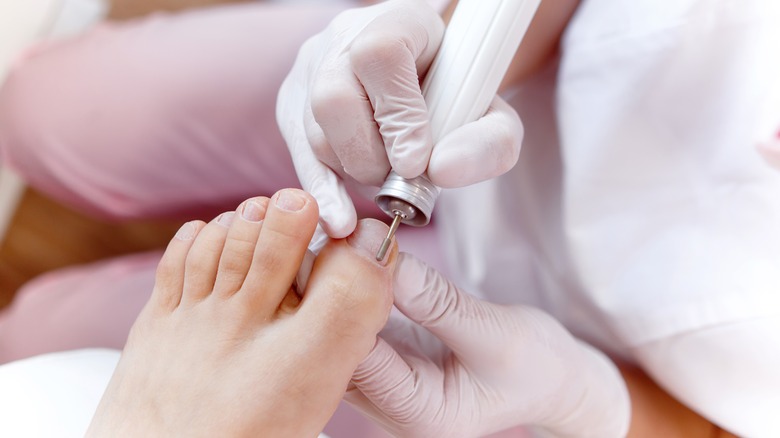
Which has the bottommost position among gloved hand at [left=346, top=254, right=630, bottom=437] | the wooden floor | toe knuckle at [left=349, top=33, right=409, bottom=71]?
the wooden floor

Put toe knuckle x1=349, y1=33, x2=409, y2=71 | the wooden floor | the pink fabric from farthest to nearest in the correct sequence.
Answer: the wooden floor → the pink fabric → toe knuckle x1=349, y1=33, x2=409, y2=71

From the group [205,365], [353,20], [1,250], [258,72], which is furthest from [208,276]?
[1,250]

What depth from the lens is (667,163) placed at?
22.8 inches

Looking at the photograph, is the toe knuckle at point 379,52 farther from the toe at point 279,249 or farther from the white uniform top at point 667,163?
the white uniform top at point 667,163

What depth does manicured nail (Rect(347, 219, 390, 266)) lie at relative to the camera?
46cm

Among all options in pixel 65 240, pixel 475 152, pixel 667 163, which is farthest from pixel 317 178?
pixel 65 240

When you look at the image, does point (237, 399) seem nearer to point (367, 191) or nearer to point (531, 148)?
point (367, 191)

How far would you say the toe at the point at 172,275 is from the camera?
1.67 ft

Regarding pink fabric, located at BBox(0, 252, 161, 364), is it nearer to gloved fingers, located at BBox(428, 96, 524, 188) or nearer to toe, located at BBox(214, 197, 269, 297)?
toe, located at BBox(214, 197, 269, 297)

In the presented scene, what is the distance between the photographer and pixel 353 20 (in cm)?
50

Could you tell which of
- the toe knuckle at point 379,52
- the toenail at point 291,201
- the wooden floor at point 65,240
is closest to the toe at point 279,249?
the toenail at point 291,201

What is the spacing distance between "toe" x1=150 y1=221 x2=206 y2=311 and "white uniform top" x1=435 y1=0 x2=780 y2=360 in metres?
0.35

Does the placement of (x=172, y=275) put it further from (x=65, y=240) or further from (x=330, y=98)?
(x=65, y=240)

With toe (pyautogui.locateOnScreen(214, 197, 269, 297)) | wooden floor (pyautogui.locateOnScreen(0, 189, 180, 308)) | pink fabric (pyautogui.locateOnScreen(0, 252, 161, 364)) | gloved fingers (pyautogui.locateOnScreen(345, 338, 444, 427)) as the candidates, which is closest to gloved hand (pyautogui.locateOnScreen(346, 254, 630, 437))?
gloved fingers (pyautogui.locateOnScreen(345, 338, 444, 427))
